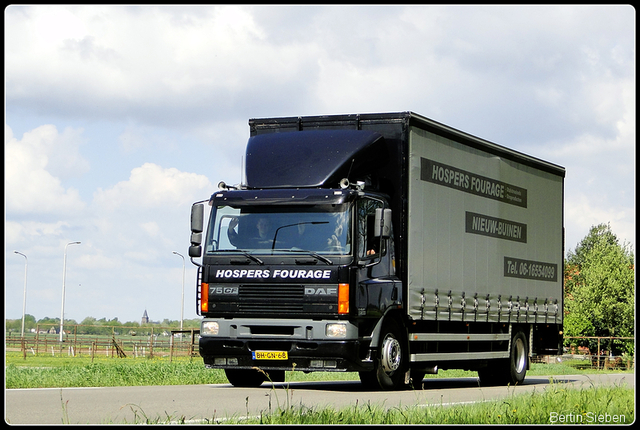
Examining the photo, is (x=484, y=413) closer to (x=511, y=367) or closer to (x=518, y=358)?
(x=511, y=367)

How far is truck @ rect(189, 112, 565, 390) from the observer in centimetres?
1467

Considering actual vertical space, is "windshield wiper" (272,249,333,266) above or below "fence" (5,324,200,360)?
above

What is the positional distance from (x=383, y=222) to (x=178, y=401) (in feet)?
13.3

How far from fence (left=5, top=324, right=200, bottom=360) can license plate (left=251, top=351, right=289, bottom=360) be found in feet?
82.6

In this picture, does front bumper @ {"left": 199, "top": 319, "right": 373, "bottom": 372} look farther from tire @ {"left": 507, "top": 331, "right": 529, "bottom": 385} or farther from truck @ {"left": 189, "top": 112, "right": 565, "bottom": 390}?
tire @ {"left": 507, "top": 331, "right": 529, "bottom": 385}

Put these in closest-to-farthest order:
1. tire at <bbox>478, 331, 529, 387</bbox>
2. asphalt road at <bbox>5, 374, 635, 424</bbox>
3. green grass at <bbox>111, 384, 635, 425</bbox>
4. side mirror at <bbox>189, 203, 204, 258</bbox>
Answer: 1. green grass at <bbox>111, 384, 635, 425</bbox>
2. asphalt road at <bbox>5, 374, 635, 424</bbox>
3. side mirror at <bbox>189, 203, 204, 258</bbox>
4. tire at <bbox>478, 331, 529, 387</bbox>

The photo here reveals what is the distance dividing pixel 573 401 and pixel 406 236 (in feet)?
17.1

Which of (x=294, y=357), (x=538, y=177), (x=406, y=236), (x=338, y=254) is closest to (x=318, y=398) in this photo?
(x=294, y=357)

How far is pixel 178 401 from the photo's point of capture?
1267 centimetres

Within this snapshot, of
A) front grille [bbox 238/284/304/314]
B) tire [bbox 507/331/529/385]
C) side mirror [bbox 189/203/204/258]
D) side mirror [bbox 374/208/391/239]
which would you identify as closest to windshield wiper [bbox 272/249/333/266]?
front grille [bbox 238/284/304/314]

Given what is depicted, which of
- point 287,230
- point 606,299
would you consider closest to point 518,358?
point 287,230

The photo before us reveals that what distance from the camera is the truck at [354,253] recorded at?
578 inches

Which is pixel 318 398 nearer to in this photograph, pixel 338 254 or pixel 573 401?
pixel 338 254

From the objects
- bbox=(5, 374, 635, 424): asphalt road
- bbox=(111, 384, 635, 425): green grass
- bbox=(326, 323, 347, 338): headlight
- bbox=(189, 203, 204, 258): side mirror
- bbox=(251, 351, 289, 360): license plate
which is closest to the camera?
bbox=(111, 384, 635, 425): green grass
